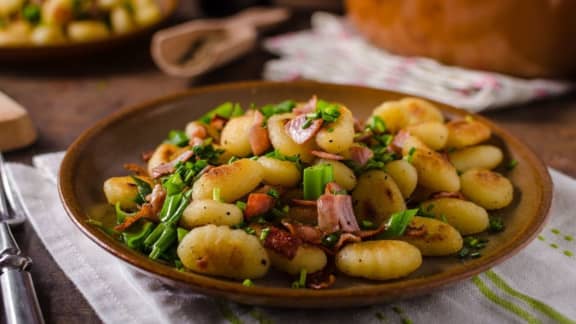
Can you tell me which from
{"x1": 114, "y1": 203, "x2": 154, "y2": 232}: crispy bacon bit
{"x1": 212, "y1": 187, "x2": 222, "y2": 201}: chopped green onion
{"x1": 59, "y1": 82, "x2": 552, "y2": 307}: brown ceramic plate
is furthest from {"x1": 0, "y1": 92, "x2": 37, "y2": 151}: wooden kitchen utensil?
{"x1": 212, "y1": 187, "x2": 222, "y2": 201}: chopped green onion

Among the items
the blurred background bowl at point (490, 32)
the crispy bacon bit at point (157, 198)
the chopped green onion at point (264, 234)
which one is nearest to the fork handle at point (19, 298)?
the crispy bacon bit at point (157, 198)

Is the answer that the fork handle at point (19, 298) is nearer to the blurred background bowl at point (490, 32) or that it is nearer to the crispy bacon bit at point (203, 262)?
the crispy bacon bit at point (203, 262)

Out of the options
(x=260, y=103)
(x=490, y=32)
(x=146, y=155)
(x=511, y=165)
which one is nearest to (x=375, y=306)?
(x=511, y=165)

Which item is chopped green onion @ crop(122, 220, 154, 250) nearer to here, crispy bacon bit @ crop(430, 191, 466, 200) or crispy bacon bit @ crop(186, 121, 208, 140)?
crispy bacon bit @ crop(186, 121, 208, 140)

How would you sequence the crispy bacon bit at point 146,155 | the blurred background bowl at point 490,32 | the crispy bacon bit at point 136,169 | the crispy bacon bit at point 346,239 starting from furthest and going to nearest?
the blurred background bowl at point 490,32 → the crispy bacon bit at point 146,155 → the crispy bacon bit at point 136,169 → the crispy bacon bit at point 346,239

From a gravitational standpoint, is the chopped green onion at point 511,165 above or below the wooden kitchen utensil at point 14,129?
above

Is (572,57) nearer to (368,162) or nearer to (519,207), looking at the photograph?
(519,207)

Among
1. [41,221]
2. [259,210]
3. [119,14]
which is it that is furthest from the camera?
[119,14]

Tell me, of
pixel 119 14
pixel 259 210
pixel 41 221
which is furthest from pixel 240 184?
pixel 119 14
